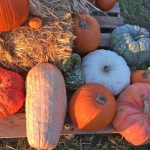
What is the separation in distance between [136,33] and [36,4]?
1.25 m

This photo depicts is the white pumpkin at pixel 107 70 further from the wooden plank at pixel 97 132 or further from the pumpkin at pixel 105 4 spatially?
the pumpkin at pixel 105 4

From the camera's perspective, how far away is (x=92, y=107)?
2926 mm

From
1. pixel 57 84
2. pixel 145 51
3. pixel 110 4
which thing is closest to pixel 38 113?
pixel 57 84

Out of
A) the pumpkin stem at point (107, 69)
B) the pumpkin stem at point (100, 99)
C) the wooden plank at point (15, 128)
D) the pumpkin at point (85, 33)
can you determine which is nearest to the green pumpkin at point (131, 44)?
the pumpkin at point (85, 33)

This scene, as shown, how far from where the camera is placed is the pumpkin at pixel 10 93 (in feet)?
9.59

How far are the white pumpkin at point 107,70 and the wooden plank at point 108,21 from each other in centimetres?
65

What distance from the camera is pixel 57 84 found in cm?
293

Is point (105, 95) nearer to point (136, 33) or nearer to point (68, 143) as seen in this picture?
point (68, 143)

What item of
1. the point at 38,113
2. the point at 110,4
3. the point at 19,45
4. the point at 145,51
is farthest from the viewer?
the point at 110,4

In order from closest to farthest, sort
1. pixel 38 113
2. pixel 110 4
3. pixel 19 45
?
pixel 38 113 → pixel 19 45 → pixel 110 4

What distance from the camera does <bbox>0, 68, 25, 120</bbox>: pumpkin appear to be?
2922mm

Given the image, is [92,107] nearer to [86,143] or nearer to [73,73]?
[73,73]

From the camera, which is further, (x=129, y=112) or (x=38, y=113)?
(x=129, y=112)

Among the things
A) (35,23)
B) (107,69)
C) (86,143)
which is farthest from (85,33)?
(86,143)
